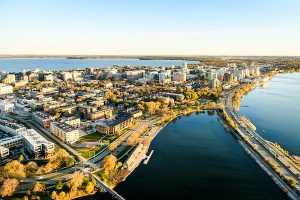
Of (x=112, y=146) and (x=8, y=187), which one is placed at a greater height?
(x=112, y=146)

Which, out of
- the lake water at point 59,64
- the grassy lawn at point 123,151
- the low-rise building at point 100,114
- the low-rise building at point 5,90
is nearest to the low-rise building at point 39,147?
the grassy lawn at point 123,151

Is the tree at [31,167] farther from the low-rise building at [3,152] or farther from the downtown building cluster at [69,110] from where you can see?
the low-rise building at [3,152]

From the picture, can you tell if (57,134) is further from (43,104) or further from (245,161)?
(245,161)

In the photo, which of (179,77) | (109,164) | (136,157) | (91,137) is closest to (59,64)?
(179,77)

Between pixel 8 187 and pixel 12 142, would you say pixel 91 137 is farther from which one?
pixel 8 187

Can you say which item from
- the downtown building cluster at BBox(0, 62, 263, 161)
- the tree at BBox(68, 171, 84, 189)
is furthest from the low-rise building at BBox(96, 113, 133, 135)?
the tree at BBox(68, 171, 84, 189)

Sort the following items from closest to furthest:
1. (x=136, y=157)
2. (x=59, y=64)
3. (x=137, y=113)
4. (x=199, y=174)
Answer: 1. (x=199, y=174)
2. (x=136, y=157)
3. (x=137, y=113)
4. (x=59, y=64)
